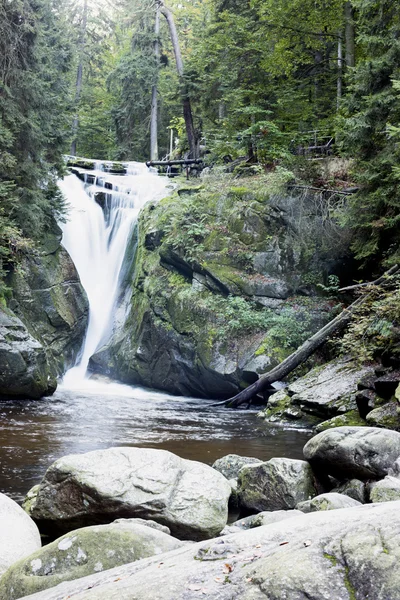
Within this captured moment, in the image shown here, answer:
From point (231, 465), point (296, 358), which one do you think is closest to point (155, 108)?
point (296, 358)

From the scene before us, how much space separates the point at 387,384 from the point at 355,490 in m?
3.61

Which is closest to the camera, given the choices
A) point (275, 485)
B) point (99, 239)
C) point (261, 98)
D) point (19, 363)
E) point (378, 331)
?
point (275, 485)

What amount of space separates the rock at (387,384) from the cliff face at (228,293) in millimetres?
4325

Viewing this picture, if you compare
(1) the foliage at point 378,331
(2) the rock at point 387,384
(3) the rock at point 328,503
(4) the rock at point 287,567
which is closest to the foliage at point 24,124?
(1) the foliage at point 378,331

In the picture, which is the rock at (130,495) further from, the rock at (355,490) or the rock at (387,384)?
the rock at (387,384)

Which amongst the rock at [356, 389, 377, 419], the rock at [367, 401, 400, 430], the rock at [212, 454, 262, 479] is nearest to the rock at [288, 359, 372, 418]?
the rock at [356, 389, 377, 419]

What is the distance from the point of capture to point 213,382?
45.1 ft

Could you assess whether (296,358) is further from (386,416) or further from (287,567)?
(287,567)

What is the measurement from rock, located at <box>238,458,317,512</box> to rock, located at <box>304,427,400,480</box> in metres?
0.23

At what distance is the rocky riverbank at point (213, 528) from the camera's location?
2.08m

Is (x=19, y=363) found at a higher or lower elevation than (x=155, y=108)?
lower

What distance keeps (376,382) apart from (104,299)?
35.8 feet

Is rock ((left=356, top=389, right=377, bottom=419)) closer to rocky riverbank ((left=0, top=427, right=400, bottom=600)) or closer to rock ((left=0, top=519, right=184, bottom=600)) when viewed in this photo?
rocky riverbank ((left=0, top=427, right=400, bottom=600))

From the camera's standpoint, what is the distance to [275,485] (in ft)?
18.4
